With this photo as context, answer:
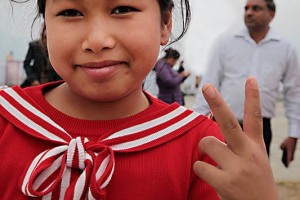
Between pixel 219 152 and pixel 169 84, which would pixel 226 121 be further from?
pixel 169 84

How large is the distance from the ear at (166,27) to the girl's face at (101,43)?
171 mm

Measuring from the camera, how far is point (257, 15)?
3.99 meters

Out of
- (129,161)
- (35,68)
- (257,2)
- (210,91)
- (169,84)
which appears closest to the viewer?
(210,91)

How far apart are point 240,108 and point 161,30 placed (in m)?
2.41

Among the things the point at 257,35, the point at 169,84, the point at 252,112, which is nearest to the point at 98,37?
the point at 252,112

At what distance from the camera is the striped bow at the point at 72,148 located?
122 cm

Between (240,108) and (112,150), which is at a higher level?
(112,150)

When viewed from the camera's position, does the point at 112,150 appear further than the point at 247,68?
No

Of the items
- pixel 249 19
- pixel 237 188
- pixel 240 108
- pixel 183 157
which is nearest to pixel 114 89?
pixel 183 157

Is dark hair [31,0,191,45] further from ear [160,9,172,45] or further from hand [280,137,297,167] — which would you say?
hand [280,137,297,167]

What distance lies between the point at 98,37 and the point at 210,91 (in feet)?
0.96

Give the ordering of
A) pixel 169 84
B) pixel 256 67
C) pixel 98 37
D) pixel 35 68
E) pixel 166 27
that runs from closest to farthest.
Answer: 1. pixel 98 37
2. pixel 166 27
3. pixel 256 67
4. pixel 35 68
5. pixel 169 84

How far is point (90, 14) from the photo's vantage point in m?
1.20

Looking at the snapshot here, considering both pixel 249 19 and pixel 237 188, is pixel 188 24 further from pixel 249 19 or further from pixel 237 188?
pixel 249 19
